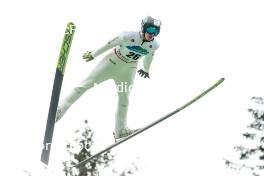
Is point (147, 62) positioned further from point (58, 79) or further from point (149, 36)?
point (58, 79)

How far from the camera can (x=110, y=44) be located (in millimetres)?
11344

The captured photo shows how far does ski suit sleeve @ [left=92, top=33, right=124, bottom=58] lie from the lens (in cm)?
1128

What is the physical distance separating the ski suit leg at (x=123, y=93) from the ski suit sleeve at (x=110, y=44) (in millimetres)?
548

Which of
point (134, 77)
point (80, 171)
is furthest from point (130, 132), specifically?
point (80, 171)

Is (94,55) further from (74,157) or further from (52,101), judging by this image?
(74,157)

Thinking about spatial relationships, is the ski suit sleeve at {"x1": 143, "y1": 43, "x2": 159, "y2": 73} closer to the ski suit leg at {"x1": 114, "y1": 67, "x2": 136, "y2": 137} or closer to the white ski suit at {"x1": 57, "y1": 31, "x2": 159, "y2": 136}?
the white ski suit at {"x1": 57, "y1": 31, "x2": 159, "y2": 136}

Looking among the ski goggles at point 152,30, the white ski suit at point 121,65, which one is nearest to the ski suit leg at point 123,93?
the white ski suit at point 121,65

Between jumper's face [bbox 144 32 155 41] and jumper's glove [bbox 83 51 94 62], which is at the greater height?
jumper's face [bbox 144 32 155 41]

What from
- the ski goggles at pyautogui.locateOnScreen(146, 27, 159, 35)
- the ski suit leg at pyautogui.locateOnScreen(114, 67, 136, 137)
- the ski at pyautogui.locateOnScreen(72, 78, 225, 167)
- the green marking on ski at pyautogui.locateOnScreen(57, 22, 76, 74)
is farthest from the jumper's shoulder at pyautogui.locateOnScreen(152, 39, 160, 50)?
the green marking on ski at pyautogui.locateOnScreen(57, 22, 76, 74)

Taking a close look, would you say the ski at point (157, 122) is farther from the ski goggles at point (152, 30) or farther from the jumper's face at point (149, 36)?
A: the ski goggles at point (152, 30)

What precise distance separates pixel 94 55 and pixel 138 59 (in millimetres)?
848

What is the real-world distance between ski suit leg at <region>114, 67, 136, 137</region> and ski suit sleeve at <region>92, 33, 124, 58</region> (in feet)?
1.80

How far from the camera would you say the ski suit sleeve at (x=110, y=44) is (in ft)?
37.0

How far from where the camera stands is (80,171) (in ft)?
107
